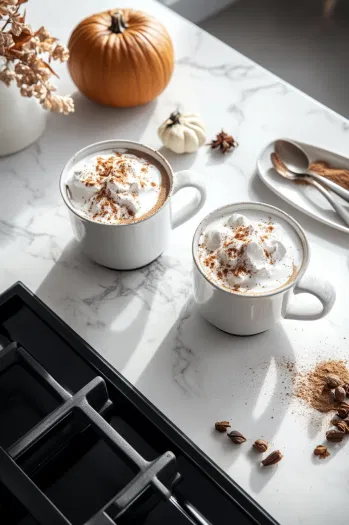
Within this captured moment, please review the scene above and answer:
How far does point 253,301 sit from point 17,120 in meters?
0.55

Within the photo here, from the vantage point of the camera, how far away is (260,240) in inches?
37.4

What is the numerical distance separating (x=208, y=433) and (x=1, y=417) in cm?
27

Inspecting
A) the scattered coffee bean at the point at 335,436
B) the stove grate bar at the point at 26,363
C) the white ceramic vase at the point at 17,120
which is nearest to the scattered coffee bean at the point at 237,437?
the scattered coffee bean at the point at 335,436

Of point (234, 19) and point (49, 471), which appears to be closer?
point (49, 471)

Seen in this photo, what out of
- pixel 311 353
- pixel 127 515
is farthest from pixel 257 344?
pixel 127 515

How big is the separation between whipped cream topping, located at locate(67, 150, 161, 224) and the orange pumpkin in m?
0.24

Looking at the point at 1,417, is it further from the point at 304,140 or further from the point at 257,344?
the point at 304,140

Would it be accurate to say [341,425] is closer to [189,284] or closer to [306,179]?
[189,284]

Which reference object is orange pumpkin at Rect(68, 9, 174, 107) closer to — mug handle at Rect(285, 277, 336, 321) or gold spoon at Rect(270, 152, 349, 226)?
gold spoon at Rect(270, 152, 349, 226)

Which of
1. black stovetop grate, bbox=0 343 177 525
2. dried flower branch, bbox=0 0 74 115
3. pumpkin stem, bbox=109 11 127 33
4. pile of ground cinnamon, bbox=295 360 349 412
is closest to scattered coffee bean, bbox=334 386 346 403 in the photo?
pile of ground cinnamon, bbox=295 360 349 412

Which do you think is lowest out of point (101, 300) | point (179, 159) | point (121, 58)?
point (101, 300)

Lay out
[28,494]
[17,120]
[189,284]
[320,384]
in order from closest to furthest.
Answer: [28,494] → [320,384] → [189,284] → [17,120]

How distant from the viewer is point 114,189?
1008mm

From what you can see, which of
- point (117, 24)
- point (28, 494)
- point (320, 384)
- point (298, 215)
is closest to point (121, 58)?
point (117, 24)
